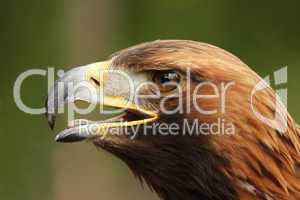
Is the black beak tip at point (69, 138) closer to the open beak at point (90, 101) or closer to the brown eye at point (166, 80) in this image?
the open beak at point (90, 101)

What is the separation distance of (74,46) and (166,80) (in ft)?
10.3

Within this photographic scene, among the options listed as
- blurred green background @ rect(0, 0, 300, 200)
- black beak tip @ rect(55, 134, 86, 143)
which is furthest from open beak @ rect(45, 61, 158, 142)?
blurred green background @ rect(0, 0, 300, 200)

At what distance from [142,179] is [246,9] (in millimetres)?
3723

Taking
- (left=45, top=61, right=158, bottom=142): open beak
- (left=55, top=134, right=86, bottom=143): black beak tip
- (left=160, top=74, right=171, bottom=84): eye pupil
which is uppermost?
(left=160, top=74, right=171, bottom=84): eye pupil

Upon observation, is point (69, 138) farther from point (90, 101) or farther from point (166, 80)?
point (166, 80)

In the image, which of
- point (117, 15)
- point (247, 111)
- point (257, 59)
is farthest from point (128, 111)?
point (257, 59)

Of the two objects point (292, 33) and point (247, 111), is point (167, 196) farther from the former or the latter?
point (292, 33)

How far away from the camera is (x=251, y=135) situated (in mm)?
2350

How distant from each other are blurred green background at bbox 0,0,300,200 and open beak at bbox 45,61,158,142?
3.06 m

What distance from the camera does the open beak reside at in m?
2.40

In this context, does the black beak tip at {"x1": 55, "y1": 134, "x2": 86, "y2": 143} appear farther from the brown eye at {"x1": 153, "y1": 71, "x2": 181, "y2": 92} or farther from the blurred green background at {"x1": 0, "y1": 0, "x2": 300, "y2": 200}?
the blurred green background at {"x1": 0, "y1": 0, "x2": 300, "y2": 200}

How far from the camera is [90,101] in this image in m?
2.40

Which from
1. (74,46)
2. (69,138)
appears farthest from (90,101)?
Result: (74,46)

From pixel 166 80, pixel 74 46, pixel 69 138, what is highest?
pixel 74 46
